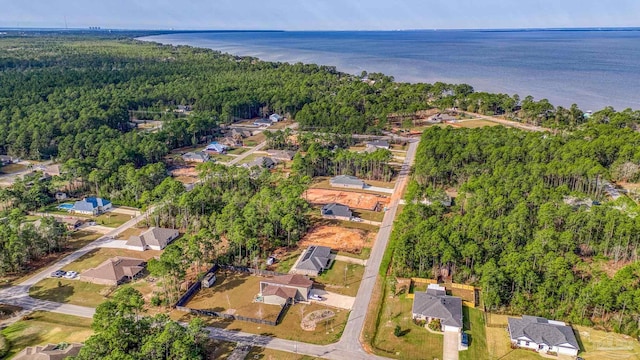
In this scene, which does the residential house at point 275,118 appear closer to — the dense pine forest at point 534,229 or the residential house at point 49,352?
the dense pine forest at point 534,229

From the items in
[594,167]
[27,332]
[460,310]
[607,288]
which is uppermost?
[594,167]

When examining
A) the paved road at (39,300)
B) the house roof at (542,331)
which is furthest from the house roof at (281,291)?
the house roof at (542,331)

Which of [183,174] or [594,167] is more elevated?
[594,167]

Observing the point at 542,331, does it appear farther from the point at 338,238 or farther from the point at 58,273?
the point at 58,273

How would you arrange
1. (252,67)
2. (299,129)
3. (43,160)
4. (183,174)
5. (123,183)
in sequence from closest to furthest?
(123,183)
(183,174)
(43,160)
(299,129)
(252,67)

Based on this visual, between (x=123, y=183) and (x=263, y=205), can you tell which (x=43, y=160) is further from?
(x=263, y=205)

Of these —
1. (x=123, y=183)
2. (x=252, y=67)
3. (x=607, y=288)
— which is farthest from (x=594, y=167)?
(x=252, y=67)

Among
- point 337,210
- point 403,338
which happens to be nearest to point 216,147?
point 337,210
